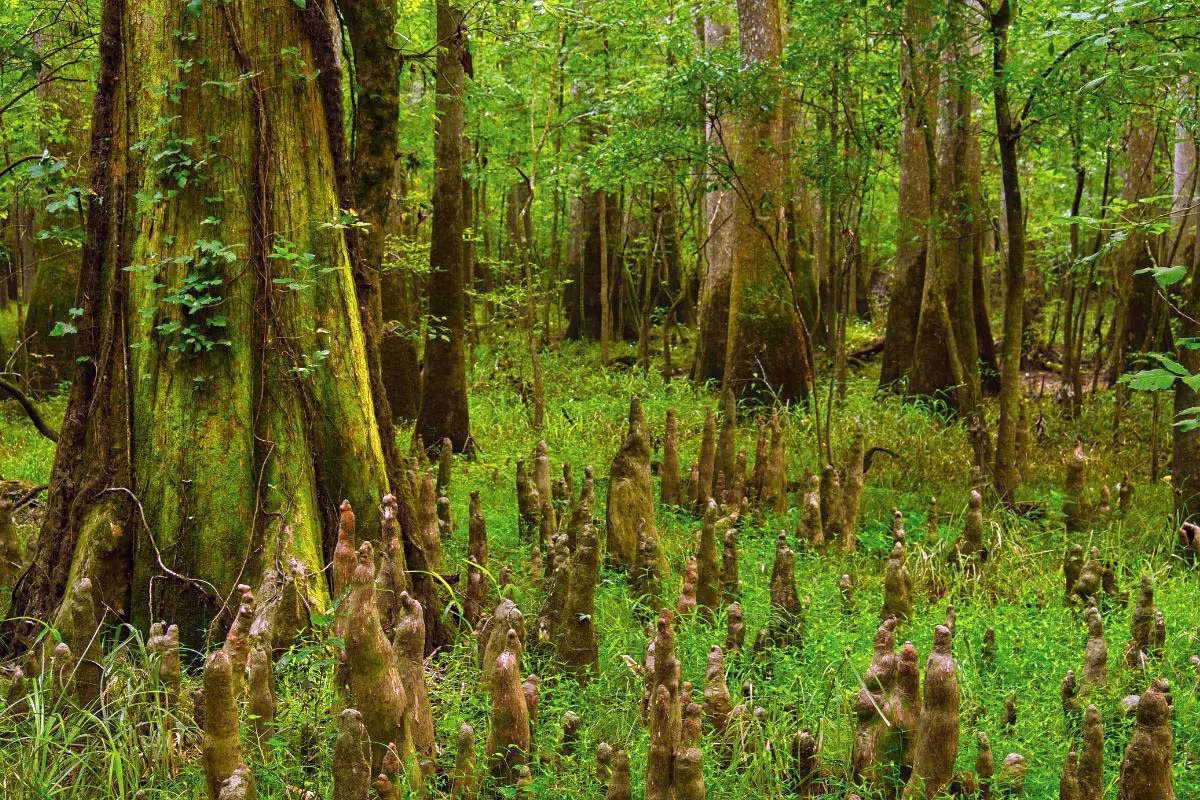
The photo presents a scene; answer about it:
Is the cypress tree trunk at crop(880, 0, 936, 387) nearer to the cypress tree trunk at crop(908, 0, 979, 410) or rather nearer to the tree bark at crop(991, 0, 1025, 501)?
the cypress tree trunk at crop(908, 0, 979, 410)

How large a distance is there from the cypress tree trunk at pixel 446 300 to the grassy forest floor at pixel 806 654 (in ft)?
1.60

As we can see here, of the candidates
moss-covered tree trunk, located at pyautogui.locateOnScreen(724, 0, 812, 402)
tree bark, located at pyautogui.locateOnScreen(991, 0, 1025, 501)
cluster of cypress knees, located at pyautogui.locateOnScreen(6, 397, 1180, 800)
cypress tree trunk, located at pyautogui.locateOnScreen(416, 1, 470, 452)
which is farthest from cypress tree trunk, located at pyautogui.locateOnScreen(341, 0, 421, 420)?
moss-covered tree trunk, located at pyautogui.locateOnScreen(724, 0, 812, 402)

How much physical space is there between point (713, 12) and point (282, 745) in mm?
11724

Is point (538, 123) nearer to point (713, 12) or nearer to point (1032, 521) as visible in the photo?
point (713, 12)

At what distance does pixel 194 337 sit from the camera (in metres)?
3.82

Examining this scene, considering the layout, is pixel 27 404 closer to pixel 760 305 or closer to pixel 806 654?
pixel 806 654

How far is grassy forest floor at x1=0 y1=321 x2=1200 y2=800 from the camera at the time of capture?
2.91m

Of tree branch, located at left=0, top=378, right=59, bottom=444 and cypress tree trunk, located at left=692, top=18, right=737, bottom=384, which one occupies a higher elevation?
cypress tree trunk, located at left=692, top=18, right=737, bottom=384

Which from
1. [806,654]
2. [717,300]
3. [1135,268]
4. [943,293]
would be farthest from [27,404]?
[1135,268]

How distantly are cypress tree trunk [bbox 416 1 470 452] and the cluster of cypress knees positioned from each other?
12.0 ft

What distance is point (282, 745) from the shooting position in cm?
287

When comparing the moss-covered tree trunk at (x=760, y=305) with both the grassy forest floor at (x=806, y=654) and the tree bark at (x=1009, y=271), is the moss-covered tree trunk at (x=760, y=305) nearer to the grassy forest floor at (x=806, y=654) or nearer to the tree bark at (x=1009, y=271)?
the grassy forest floor at (x=806, y=654)

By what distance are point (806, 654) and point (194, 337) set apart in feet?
9.79

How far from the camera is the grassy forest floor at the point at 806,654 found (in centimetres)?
291
